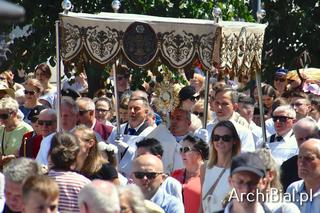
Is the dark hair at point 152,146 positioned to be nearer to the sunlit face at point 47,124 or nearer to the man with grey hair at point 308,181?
the man with grey hair at point 308,181

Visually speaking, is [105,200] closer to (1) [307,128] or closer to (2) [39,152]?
(1) [307,128]

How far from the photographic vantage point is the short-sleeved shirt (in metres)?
11.8

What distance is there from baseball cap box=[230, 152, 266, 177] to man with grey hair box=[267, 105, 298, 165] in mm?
4093

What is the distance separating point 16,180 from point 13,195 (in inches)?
4.0

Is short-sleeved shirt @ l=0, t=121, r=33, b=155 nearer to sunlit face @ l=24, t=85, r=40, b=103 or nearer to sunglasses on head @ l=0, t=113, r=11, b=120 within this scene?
sunglasses on head @ l=0, t=113, r=11, b=120

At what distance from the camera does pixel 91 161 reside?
849cm

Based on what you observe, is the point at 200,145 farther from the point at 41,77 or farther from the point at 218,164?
the point at 41,77

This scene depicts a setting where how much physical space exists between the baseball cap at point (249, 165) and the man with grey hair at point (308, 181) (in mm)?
1052

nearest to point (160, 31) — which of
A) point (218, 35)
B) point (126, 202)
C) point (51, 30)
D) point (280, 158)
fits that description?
point (218, 35)

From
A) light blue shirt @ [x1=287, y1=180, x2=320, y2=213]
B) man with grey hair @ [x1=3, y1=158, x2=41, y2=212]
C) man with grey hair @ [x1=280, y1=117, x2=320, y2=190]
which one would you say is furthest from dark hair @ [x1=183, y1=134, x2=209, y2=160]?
man with grey hair @ [x1=3, y1=158, x2=41, y2=212]

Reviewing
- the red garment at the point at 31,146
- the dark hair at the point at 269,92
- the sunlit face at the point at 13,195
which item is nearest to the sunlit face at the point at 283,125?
the red garment at the point at 31,146

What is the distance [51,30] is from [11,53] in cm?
67

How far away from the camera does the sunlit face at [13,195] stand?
705 centimetres

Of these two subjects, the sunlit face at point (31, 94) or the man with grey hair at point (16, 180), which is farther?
the sunlit face at point (31, 94)
